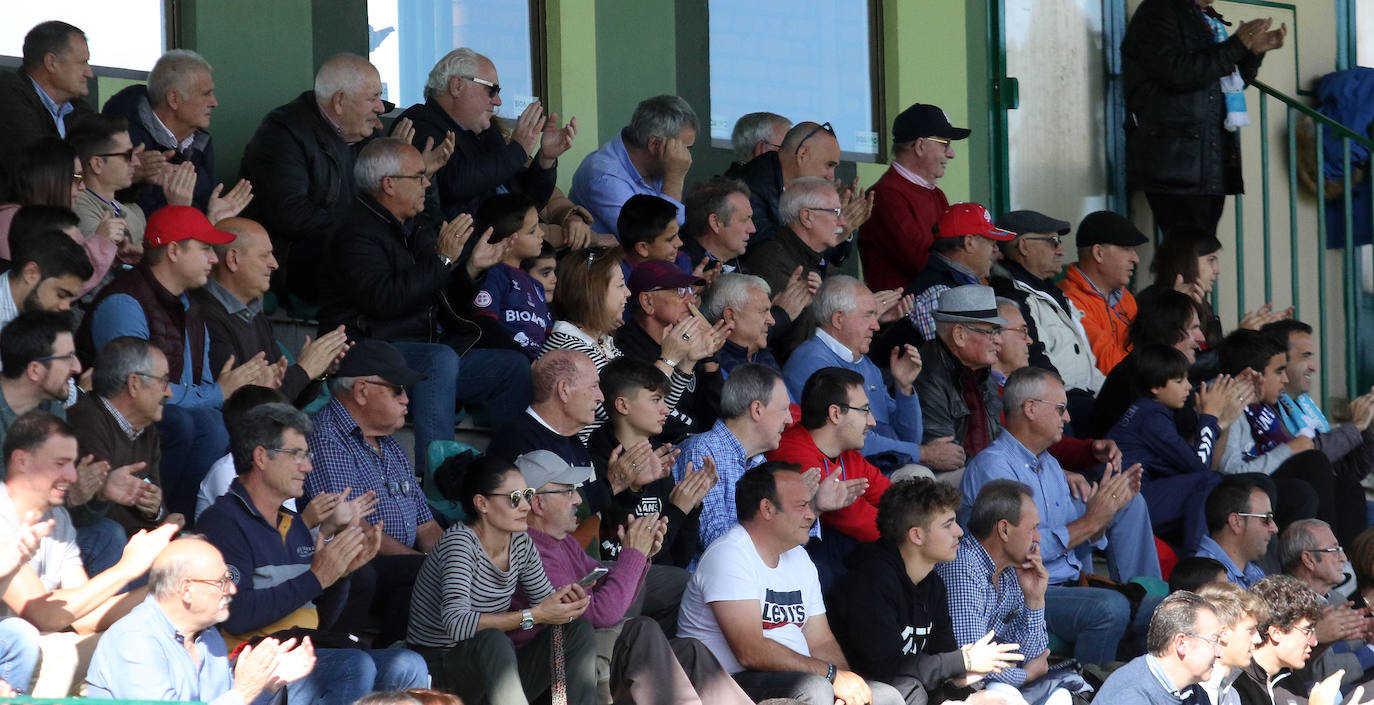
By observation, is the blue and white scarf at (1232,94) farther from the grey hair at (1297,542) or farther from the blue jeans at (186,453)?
the blue jeans at (186,453)

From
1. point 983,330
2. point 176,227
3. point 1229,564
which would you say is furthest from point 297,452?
point 1229,564

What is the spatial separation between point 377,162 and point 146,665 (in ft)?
10.1

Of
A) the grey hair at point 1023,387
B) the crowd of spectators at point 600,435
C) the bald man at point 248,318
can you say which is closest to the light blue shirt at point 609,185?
the crowd of spectators at point 600,435

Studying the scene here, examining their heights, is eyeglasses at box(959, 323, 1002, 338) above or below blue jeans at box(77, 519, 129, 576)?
above

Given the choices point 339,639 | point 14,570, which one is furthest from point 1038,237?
point 14,570

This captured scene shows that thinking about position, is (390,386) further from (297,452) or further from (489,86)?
(489,86)

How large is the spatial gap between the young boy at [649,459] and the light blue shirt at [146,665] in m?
2.05

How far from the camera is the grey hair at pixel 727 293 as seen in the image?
7.94 metres

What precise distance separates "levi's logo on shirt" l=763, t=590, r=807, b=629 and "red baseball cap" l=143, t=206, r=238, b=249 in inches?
89.5

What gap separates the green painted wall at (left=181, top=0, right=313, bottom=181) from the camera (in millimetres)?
8016

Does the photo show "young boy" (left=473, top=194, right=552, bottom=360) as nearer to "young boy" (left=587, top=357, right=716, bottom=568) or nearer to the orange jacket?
"young boy" (left=587, top=357, right=716, bottom=568)

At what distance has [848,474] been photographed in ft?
24.6

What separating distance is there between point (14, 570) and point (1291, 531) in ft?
17.0

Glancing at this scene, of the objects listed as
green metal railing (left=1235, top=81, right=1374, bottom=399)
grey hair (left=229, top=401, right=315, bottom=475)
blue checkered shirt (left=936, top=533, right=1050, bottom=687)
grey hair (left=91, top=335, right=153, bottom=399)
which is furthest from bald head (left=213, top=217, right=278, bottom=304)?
green metal railing (left=1235, top=81, right=1374, bottom=399)
